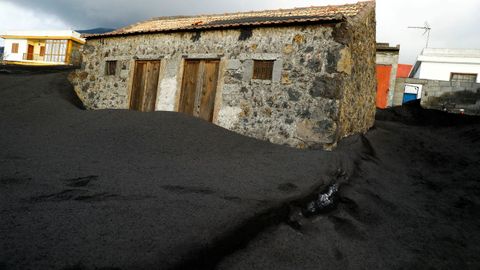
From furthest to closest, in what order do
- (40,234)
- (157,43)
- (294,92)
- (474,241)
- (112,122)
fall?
(157,43)
(294,92)
(112,122)
(474,241)
(40,234)

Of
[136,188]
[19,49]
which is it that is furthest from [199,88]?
[19,49]

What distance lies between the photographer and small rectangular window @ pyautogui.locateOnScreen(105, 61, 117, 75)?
9.27 m

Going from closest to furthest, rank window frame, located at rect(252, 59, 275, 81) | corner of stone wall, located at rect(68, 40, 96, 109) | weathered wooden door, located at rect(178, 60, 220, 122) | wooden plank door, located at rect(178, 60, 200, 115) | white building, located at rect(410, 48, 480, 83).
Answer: window frame, located at rect(252, 59, 275, 81), weathered wooden door, located at rect(178, 60, 220, 122), wooden plank door, located at rect(178, 60, 200, 115), corner of stone wall, located at rect(68, 40, 96, 109), white building, located at rect(410, 48, 480, 83)

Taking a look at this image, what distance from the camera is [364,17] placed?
7.24 meters

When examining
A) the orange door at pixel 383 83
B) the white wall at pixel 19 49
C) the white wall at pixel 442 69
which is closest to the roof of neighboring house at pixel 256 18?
the orange door at pixel 383 83

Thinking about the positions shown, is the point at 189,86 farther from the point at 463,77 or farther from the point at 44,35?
the point at 44,35

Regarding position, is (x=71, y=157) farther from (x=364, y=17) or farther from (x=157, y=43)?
(x=364, y=17)

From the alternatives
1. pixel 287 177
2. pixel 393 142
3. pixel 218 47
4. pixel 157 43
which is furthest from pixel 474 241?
pixel 157 43

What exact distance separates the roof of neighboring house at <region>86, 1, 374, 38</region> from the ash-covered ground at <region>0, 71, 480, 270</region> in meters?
2.68

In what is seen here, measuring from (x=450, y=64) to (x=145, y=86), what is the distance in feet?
62.3

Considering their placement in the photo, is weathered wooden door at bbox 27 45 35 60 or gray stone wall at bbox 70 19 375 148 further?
weathered wooden door at bbox 27 45 35 60

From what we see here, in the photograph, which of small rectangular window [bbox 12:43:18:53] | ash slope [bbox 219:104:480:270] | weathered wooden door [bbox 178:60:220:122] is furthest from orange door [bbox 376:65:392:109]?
small rectangular window [bbox 12:43:18:53]

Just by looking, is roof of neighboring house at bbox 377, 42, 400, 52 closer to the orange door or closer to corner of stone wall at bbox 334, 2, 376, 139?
the orange door

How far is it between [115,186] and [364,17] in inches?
269
